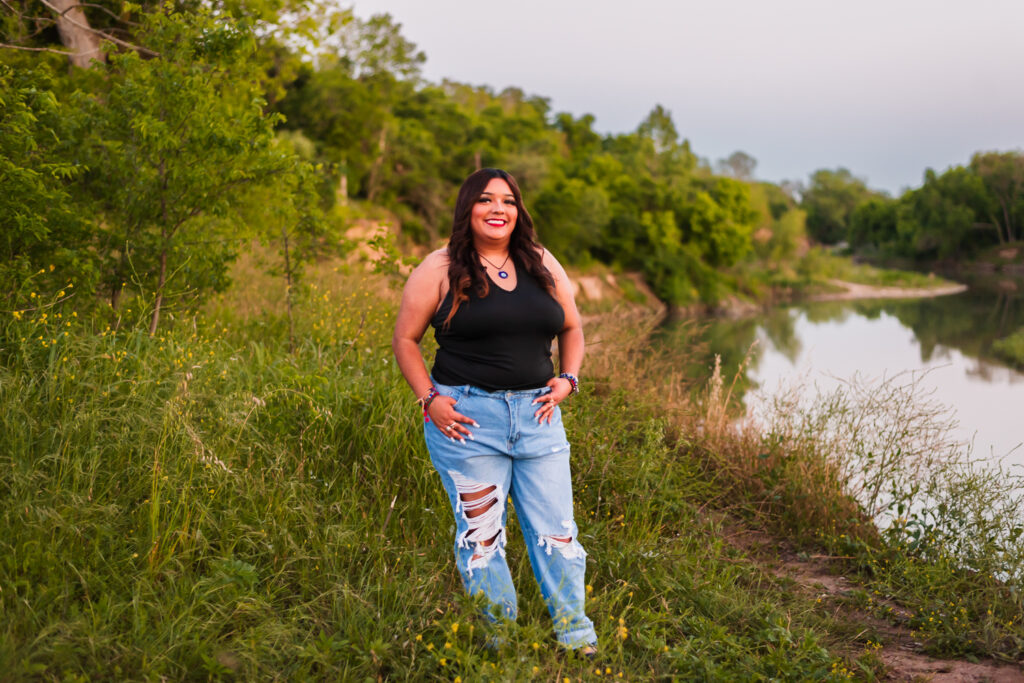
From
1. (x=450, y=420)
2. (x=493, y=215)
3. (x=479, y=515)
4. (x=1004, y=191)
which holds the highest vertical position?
(x=1004, y=191)

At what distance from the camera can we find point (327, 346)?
21.1 ft

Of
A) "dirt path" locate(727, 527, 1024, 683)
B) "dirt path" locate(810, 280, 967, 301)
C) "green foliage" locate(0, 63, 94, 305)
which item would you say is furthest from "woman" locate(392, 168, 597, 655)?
"dirt path" locate(810, 280, 967, 301)

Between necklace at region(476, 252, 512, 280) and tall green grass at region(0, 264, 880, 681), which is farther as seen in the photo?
necklace at region(476, 252, 512, 280)

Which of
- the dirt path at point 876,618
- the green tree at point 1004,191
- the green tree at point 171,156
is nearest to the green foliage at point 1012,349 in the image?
the dirt path at point 876,618

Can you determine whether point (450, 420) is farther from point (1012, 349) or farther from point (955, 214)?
point (955, 214)

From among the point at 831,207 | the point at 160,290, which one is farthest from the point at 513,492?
the point at 831,207

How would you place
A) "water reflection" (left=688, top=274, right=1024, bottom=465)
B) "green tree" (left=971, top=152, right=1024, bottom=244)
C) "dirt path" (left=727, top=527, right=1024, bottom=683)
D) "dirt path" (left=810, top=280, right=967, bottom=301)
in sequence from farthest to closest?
"green tree" (left=971, top=152, right=1024, bottom=244)
"dirt path" (left=810, top=280, right=967, bottom=301)
"water reflection" (left=688, top=274, right=1024, bottom=465)
"dirt path" (left=727, top=527, right=1024, bottom=683)

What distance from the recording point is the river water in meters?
9.66

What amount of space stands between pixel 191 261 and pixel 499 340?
3.37 m

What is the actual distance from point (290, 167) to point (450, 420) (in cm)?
345

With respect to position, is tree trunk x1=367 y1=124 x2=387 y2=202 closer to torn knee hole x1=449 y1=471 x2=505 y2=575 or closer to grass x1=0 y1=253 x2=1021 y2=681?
grass x1=0 y1=253 x2=1021 y2=681

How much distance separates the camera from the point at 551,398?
2.99 meters

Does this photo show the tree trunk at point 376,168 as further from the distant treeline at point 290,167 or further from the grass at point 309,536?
the grass at point 309,536

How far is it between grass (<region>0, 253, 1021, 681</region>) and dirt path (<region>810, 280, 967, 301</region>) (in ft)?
132
